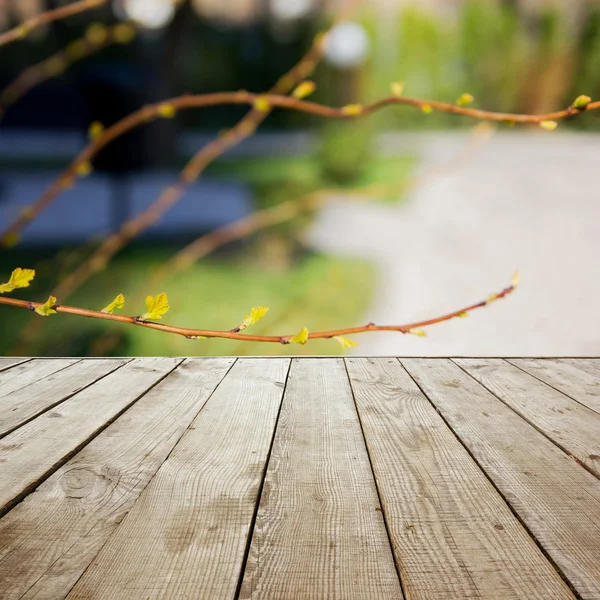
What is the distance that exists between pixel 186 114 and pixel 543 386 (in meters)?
1.60

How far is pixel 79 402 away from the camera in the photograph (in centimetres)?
179

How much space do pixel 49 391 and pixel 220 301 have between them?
0.81 metres

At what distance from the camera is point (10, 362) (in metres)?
2.40

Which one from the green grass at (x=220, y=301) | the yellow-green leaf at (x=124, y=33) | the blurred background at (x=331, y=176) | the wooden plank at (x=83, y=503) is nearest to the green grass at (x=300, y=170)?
the blurred background at (x=331, y=176)

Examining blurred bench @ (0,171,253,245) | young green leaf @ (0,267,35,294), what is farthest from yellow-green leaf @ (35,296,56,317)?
blurred bench @ (0,171,253,245)

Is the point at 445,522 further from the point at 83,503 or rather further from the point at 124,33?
the point at 124,33

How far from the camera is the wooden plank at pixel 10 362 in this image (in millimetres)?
2314

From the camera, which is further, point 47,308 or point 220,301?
point 220,301

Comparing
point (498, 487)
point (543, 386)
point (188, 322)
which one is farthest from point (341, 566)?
point (188, 322)

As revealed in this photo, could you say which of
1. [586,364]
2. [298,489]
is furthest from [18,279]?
[586,364]

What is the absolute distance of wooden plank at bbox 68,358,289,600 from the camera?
34.8 inches

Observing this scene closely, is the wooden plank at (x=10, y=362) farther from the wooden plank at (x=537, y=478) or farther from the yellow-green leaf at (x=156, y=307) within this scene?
the yellow-green leaf at (x=156, y=307)

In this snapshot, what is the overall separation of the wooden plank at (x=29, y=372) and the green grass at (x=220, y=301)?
0.13 m

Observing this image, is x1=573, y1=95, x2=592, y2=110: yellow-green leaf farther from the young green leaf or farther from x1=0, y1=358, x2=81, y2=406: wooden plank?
x1=0, y1=358, x2=81, y2=406: wooden plank
